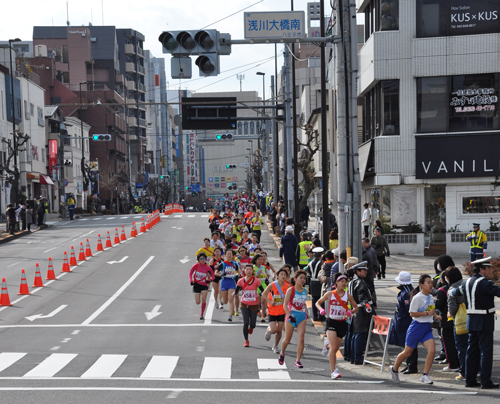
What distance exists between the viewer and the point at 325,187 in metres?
22.3

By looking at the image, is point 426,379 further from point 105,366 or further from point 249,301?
point 105,366

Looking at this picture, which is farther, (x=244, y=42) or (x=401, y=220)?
(x=401, y=220)

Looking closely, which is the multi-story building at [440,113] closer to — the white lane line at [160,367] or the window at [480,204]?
the window at [480,204]

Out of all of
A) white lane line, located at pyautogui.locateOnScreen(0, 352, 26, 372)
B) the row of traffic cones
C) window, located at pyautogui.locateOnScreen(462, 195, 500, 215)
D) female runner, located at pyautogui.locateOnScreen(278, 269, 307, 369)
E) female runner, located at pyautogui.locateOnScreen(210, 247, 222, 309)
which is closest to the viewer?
female runner, located at pyautogui.locateOnScreen(278, 269, 307, 369)

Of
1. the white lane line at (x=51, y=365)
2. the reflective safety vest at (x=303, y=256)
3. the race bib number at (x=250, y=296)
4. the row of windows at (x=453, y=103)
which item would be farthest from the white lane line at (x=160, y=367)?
the row of windows at (x=453, y=103)

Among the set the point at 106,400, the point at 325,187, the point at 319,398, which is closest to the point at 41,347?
the point at 106,400

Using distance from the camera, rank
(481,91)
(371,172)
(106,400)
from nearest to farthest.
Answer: (106,400)
(481,91)
(371,172)

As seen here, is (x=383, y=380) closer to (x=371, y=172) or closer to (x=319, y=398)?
(x=319, y=398)

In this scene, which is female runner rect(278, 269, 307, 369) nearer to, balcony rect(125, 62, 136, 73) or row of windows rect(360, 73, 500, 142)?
row of windows rect(360, 73, 500, 142)

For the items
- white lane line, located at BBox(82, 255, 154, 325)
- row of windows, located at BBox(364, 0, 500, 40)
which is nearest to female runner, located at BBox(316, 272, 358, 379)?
white lane line, located at BBox(82, 255, 154, 325)

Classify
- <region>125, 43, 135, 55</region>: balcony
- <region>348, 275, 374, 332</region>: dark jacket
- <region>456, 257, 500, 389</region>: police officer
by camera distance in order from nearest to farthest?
<region>456, 257, 500, 389</region>: police officer → <region>348, 275, 374, 332</region>: dark jacket → <region>125, 43, 135, 55</region>: balcony

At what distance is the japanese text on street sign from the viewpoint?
15.1 m

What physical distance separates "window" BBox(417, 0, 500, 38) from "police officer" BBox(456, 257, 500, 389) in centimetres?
2099

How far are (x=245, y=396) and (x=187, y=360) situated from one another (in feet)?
9.82
